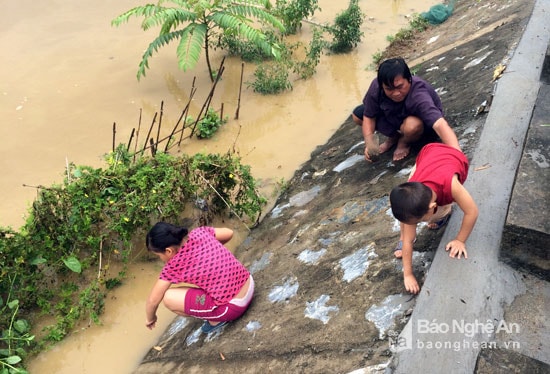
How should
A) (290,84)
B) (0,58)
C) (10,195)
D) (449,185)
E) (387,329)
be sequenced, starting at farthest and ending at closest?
(0,58) → (290,84) → (10,195) → (449,185) → (387,329)

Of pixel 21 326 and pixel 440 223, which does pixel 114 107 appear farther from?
pixel 440 223

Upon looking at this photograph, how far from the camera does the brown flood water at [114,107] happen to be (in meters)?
4.23

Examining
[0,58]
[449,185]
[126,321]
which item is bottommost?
[126,321]

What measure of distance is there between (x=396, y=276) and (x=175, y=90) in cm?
572

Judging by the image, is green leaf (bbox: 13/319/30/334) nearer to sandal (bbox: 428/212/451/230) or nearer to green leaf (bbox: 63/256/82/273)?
green leaf (bbox: 63/256/82/273)

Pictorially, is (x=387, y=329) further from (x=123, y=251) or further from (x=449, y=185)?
(x=123, y=251)

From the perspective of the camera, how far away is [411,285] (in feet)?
8.44

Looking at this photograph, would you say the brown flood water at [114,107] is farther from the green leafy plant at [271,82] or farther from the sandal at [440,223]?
the sandal at [440,223]

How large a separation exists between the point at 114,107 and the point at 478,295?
6.10 metres

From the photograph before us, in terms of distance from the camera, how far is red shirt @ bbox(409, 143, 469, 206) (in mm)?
2674

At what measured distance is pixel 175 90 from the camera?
763 centimetres

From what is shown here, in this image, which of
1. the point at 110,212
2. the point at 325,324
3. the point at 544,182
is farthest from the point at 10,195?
the point at 544,182

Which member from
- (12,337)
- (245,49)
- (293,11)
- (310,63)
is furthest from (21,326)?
(293,11)

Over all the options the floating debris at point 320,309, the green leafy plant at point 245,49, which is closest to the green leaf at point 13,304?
the floating debris at point 320,309
